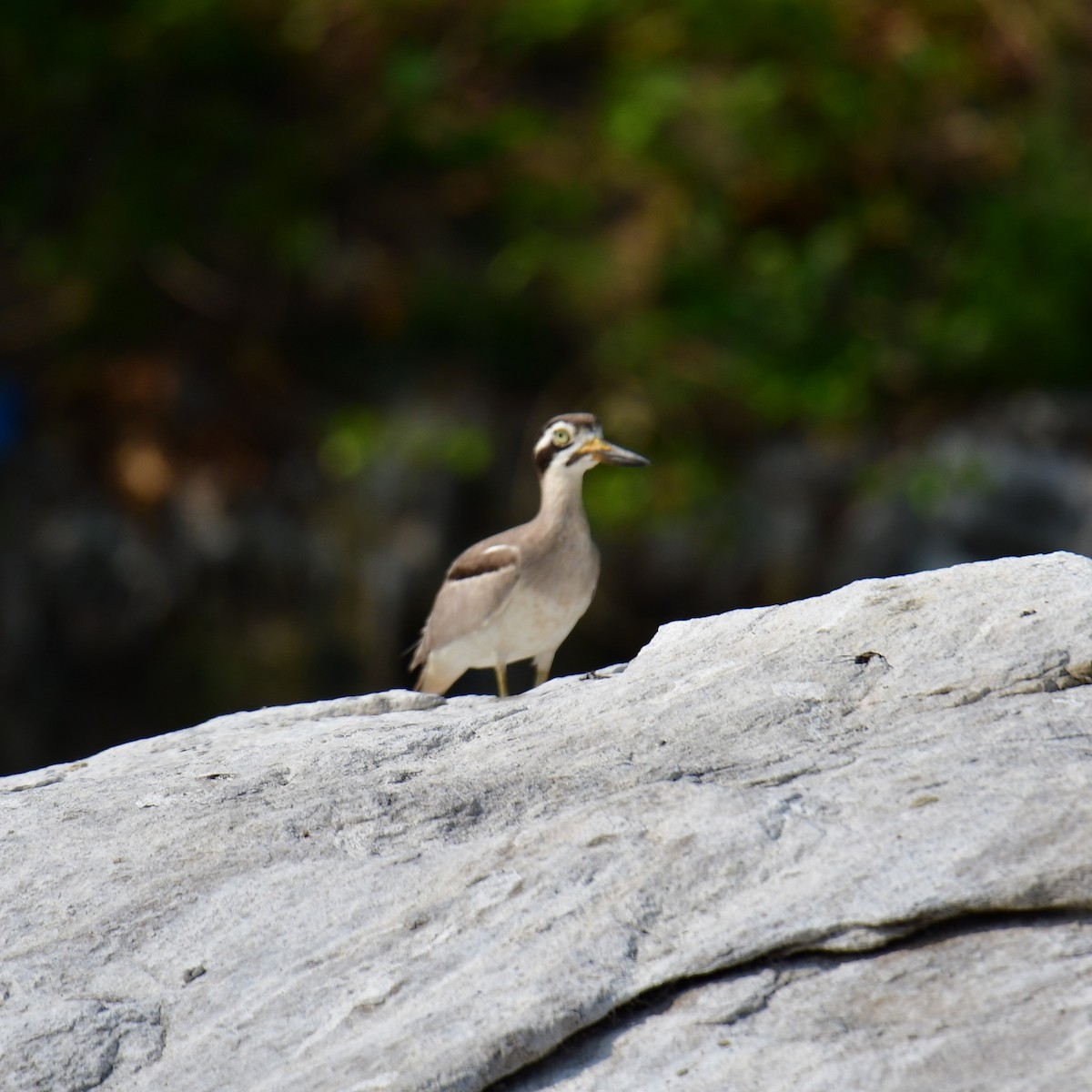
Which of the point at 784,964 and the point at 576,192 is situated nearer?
the point at 784,964

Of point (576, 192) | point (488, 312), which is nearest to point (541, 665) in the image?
point (488, 312)

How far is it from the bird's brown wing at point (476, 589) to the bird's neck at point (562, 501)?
22 centimetres

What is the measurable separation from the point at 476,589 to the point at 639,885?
2988mm

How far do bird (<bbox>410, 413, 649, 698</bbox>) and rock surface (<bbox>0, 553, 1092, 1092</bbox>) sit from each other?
1783 millimetres

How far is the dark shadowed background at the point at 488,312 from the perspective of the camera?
38.4 ft

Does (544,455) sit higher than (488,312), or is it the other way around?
(488,312)

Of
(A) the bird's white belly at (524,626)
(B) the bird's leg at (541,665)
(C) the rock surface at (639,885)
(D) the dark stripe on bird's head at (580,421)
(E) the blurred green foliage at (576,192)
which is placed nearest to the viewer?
(C) the rock surface at (639,885)

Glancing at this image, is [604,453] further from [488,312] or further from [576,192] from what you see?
[576,192]

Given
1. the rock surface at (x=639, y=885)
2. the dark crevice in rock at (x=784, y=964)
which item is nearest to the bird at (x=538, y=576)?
the rock surface at (x=639, y=885)

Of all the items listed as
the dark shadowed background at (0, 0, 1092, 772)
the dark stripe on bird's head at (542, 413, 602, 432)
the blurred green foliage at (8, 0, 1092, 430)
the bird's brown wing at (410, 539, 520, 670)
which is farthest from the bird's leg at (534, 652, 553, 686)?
the blurred green foliage at (8, 0, 1092, 430)

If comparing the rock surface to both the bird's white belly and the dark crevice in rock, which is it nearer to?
the dark crevice in rock

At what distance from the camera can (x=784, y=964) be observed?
371 cm

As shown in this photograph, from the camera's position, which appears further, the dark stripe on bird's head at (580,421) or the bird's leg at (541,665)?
the bird's leg at (541,665)

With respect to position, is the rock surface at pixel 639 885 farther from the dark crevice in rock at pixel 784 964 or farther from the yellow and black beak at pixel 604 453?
the yellow and black beak at pixel 604 453
